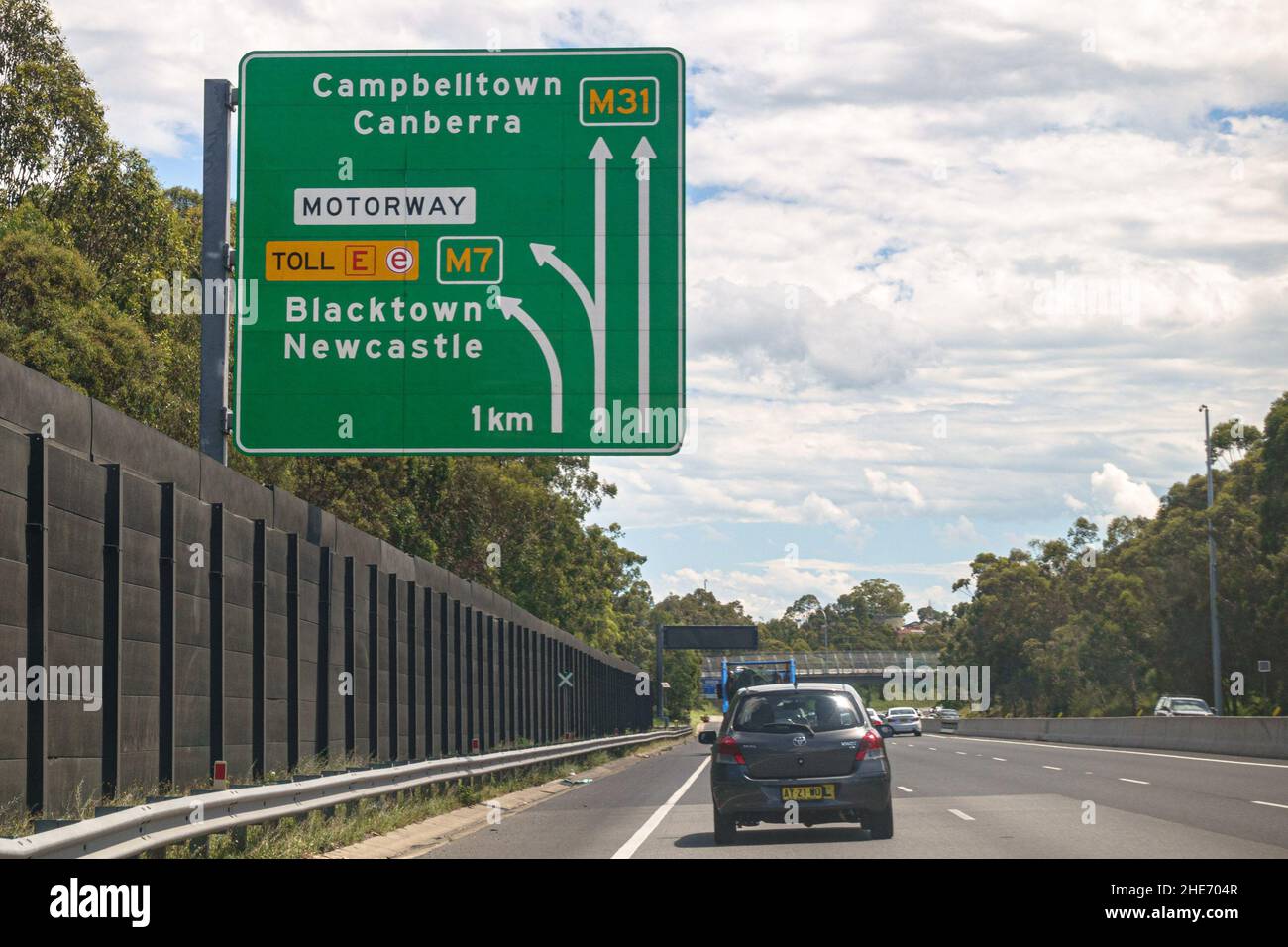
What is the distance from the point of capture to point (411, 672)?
2475cm

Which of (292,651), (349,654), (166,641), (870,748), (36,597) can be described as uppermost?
(36,597)

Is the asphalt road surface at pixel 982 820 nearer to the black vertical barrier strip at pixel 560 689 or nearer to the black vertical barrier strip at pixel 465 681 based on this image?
the black vertical barrier strip at pixel 465 681

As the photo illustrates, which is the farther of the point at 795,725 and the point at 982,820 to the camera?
the point at 982,820

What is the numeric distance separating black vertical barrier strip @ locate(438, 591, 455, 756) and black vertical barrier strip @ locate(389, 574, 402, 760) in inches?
137

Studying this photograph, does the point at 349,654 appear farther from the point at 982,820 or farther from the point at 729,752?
the point at 982,820

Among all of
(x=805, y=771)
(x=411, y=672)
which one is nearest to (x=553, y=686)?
(x=411, y=672)

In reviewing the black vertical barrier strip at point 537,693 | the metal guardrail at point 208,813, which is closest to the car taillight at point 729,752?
the metal guardrail at point 208,813

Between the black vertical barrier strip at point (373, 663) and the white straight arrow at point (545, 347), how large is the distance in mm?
4735

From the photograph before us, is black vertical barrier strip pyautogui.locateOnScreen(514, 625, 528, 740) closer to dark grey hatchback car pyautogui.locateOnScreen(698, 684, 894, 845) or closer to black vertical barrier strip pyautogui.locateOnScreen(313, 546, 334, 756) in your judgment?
black vertical barrier strip pyautogui.locateOnScreen(313, 546, 334, 756)

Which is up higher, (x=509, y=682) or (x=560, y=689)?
(x=509, y=682)

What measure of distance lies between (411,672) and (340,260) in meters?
7.78

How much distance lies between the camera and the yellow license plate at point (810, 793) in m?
16.2

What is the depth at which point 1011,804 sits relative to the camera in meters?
21.4
